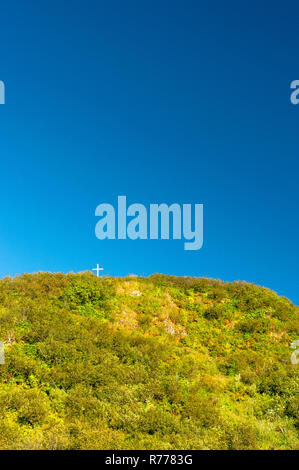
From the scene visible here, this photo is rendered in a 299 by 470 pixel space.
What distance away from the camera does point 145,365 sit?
15.9 m

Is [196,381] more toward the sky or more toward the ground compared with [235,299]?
more toward the ground

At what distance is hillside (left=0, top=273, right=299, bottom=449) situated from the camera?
11555 millimetres

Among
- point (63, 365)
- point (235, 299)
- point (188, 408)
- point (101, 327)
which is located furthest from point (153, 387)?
point (235, 299)

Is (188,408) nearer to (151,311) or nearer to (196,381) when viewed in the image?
(196,381)

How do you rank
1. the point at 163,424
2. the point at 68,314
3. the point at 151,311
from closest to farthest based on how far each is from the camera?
1. the point at 163,424
2. the point at 68,314
3. the point at 151,311

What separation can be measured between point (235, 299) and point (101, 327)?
10391 mm

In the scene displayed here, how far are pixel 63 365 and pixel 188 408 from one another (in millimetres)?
5769

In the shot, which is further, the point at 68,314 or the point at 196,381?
the point at 68,314

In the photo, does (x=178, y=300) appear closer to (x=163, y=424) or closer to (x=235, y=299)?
(x=235, y=299)

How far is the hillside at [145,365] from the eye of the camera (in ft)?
37.9

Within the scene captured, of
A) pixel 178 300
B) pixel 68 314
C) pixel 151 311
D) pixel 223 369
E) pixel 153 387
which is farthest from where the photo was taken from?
pixel 178 300
